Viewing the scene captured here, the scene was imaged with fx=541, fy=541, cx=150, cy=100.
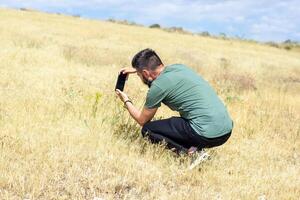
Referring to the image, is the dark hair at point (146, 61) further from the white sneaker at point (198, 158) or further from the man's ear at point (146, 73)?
the white sneaker at point (198, 158)

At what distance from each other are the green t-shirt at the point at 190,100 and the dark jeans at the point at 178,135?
7cm

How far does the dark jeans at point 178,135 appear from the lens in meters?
6.30

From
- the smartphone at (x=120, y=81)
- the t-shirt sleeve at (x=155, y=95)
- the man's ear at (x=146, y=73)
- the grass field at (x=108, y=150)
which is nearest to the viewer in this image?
the grass field at (x=108, y=150)

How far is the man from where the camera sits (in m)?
6.20

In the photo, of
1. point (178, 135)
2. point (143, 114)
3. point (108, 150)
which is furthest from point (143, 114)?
point (108, 150)

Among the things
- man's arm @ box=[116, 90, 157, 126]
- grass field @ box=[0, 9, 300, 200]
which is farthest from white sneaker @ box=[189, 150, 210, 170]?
man's arm @ box=[116, 90, 157, 126]

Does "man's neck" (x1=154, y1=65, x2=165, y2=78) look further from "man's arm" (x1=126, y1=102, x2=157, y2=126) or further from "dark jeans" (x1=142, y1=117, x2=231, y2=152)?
"dark jeans" (x1=142, y1=117, x2=231, y2=152)

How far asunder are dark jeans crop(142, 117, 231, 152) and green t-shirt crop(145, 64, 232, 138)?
0.24ft

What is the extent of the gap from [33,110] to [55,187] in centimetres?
256

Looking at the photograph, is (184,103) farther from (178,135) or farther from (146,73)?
(146,73)

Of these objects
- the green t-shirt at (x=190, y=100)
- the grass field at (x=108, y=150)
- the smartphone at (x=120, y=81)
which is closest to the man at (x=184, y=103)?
the green t-shirt at (x=190, y=100)

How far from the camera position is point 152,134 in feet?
21.5

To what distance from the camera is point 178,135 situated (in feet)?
21.0

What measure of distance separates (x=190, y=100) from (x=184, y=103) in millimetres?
80
